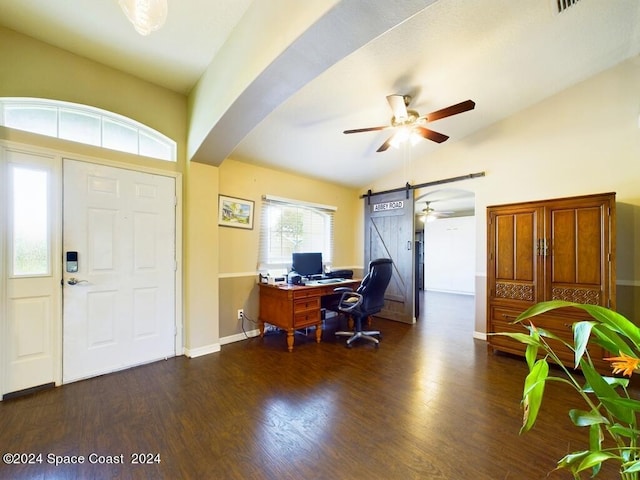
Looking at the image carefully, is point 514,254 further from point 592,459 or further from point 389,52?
point 592,459

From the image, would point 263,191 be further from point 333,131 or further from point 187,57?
point 187,57

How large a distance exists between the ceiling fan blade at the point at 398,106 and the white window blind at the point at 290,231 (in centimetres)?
207

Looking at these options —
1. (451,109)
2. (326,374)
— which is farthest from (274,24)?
(326,374)

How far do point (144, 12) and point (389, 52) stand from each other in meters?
1.89

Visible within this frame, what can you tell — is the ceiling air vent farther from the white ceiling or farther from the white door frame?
the white door frame

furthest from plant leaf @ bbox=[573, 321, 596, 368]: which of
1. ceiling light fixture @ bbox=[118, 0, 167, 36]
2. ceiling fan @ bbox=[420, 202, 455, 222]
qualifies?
ceiling fan @ bbox=[420, 202, 455, 222]

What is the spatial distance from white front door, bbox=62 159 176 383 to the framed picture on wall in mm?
577

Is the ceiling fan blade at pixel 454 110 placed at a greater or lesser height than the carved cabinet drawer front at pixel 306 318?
greater

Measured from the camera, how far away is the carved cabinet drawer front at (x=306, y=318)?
3373 mm

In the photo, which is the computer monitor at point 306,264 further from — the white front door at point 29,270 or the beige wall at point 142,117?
the white front door at point 29,270

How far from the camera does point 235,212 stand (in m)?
3.65

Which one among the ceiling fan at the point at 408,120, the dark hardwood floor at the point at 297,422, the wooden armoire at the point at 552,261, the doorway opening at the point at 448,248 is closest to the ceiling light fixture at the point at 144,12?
the ceiling fan at the point at 408,120

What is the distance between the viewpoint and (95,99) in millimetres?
2600

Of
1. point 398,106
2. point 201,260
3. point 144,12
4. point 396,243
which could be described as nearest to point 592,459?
point 144,12
